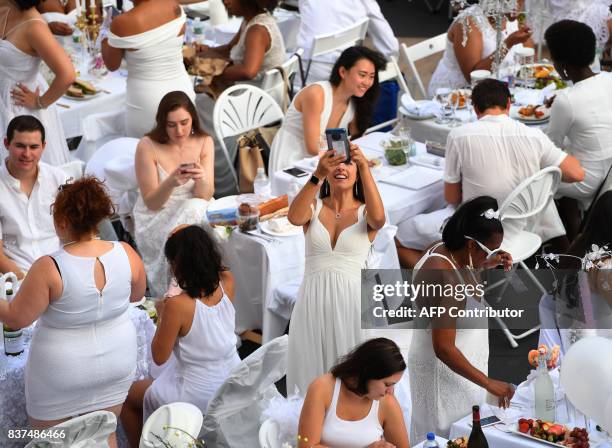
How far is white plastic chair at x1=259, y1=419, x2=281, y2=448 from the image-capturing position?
11.5 ft

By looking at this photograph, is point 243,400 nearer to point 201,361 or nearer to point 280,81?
point 201,361

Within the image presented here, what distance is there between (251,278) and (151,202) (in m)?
0.63

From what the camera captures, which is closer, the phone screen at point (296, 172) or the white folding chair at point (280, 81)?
the phone screen at point (296, 172)

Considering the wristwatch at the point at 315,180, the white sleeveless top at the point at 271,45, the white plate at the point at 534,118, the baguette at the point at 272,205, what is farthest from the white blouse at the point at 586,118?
the wristwatch at the point at 315,180

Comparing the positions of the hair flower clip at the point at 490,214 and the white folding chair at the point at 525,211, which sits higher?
the hair flower clip at the point at 490,214

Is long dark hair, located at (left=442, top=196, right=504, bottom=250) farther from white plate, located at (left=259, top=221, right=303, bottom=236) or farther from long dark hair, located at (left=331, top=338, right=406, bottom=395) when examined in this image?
white plate, located at (left=259, top=221, right=303, bottom=236)

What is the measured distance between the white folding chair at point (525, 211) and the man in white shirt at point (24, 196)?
2163mm

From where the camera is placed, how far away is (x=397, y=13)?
11945 millimetres

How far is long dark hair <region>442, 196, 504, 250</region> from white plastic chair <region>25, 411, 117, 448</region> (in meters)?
1.29

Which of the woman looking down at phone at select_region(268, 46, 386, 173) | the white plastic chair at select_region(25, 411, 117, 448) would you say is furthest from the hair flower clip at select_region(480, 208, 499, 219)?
the woman looking down at phone at select_region(268, 46, 386, 173)

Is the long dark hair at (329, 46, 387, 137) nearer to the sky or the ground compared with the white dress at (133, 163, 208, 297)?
nearer to the sky

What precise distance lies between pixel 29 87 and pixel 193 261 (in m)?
2.48

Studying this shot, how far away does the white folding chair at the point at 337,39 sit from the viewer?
291 inches

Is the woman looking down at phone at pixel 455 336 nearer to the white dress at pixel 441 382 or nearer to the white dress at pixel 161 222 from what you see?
the white dress at pixel 441 382
